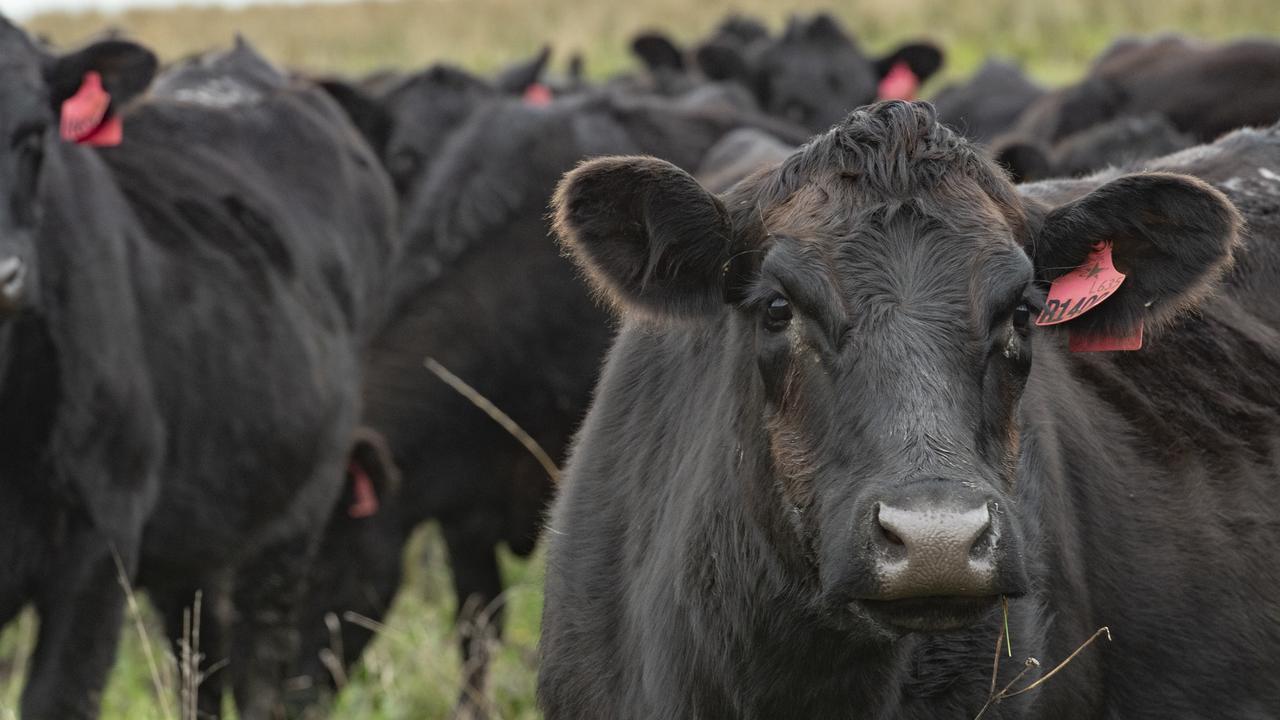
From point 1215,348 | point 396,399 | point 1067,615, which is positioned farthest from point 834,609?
point 396,399

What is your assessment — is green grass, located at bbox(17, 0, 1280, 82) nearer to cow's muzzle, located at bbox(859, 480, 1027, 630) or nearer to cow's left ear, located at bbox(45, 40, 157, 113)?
cow's left ear, located at bbox(45, 40, 157, 113)

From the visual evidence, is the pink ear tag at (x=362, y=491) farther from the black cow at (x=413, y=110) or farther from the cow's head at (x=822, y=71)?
the cow's head at (x=822, y=71)

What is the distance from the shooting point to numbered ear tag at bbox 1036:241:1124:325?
3.57 metres

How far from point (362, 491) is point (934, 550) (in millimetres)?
5100

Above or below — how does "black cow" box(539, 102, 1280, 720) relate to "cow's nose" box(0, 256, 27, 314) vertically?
above

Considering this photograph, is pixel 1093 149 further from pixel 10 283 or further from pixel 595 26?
pixel 595 26

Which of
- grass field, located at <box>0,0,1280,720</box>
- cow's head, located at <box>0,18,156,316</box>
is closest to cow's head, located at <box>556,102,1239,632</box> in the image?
cow's head, located at <box>0,18,156,316</box>

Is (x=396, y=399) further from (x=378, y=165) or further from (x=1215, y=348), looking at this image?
(x=1215, y=348)

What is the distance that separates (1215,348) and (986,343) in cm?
139

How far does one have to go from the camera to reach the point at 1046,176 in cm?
812

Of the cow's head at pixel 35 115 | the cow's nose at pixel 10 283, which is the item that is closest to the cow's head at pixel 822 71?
the cow's head at pixel 35 115

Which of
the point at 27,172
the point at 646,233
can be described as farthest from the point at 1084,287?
the point at 27,172

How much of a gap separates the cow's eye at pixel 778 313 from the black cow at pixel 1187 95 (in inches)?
308

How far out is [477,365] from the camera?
8000 mm
